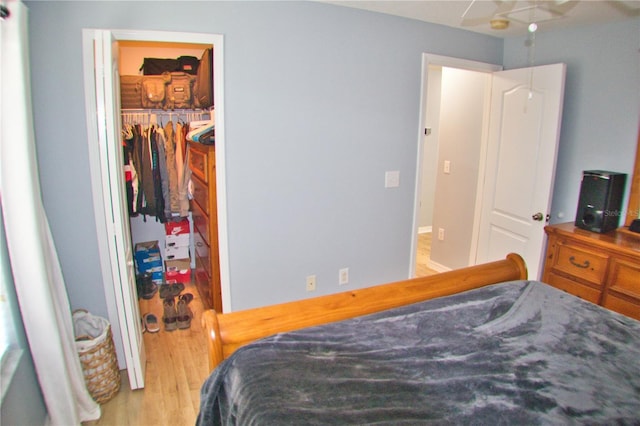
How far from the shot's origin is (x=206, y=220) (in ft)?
9.21

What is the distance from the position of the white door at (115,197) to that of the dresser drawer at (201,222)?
657 mm

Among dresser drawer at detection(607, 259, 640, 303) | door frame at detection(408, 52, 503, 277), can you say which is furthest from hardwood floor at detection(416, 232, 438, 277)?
dresser drawer at detection(607, 259, 640, 303)

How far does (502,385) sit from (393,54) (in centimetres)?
228

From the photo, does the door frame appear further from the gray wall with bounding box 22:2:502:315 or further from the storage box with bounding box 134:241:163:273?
the storage box with bounding box 134:241:163:273

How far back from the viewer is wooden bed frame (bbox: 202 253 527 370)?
1.37 m

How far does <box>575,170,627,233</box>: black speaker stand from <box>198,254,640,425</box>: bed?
1128 millimetres

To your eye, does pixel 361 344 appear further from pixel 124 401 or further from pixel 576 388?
pixel 124 401

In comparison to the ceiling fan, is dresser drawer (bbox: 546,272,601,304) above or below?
below

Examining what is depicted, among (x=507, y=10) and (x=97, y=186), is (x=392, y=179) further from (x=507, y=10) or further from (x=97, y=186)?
(x=97, y=186)

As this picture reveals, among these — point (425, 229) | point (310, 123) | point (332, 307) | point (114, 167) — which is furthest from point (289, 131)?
point (425, 229)

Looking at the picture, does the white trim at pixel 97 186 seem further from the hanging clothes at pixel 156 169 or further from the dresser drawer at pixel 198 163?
the hanging clothes at pixel 156 169

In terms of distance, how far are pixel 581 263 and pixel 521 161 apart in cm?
93

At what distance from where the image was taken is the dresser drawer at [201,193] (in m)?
2.71

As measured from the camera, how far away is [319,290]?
112 inches
